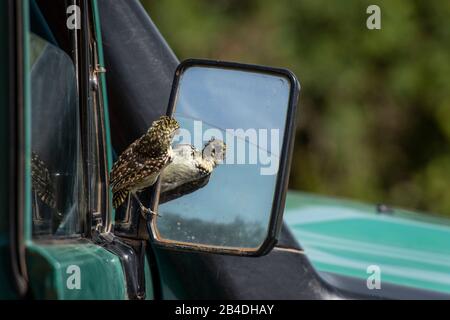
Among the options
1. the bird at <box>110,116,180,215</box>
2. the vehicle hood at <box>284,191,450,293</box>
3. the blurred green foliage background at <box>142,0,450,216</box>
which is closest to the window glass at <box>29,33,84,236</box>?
the bird at <box>110,116,180,215</box>

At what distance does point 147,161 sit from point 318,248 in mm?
1084

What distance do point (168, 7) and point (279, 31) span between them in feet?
3.60

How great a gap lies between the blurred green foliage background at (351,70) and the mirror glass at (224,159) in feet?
21.8

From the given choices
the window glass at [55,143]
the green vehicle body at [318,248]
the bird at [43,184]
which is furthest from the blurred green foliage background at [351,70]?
the bird at [43,184]

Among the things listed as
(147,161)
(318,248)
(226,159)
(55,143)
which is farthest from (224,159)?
(318,248)

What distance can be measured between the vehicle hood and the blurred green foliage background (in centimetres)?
496

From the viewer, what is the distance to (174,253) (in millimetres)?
2141

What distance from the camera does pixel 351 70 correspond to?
343 inches

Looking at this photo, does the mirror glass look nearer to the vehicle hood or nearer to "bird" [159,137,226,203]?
"bird" [159,137,226,203]

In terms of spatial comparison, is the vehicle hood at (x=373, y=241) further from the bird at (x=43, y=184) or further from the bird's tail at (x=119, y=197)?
the bird at (x=43, y=184)

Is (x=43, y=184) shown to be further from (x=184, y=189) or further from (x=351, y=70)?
(x=351, y=70)

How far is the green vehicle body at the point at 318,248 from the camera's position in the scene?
1.33 meters

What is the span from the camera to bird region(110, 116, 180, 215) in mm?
1865
